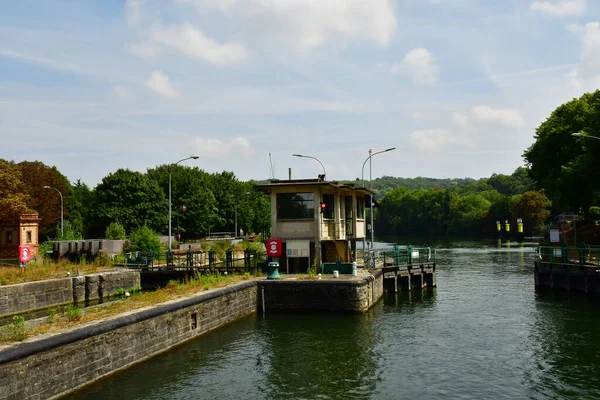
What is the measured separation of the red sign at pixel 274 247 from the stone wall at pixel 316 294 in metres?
3.37

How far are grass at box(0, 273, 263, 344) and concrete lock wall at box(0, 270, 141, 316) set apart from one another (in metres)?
9.83

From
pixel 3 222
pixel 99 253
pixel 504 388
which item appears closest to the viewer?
pixel 504 388

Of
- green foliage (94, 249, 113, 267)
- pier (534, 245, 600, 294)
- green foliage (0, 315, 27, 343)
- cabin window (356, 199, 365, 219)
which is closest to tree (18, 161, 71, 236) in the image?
green foliage (94, 249, 113, 267)

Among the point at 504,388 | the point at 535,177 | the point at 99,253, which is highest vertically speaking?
the point at 535,177

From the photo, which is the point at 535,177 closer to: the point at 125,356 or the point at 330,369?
the point at 330,369

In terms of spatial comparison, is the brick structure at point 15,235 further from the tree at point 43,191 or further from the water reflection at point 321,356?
the water reflection at point 321,356

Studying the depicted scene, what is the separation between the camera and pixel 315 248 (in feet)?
114

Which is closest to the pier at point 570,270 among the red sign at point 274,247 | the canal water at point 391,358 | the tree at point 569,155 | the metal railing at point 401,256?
the canal water at point 391,358

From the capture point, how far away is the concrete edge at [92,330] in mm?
14961

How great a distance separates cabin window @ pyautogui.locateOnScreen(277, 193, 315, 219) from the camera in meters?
34.9

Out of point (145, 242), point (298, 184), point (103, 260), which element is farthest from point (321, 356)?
point (145, 242)

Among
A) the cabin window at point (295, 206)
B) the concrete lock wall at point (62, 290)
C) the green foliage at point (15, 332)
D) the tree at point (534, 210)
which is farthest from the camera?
the tree at point (534, 210)

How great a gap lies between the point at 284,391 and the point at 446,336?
34.6ft

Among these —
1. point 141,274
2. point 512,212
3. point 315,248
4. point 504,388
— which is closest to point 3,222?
point 141,274
